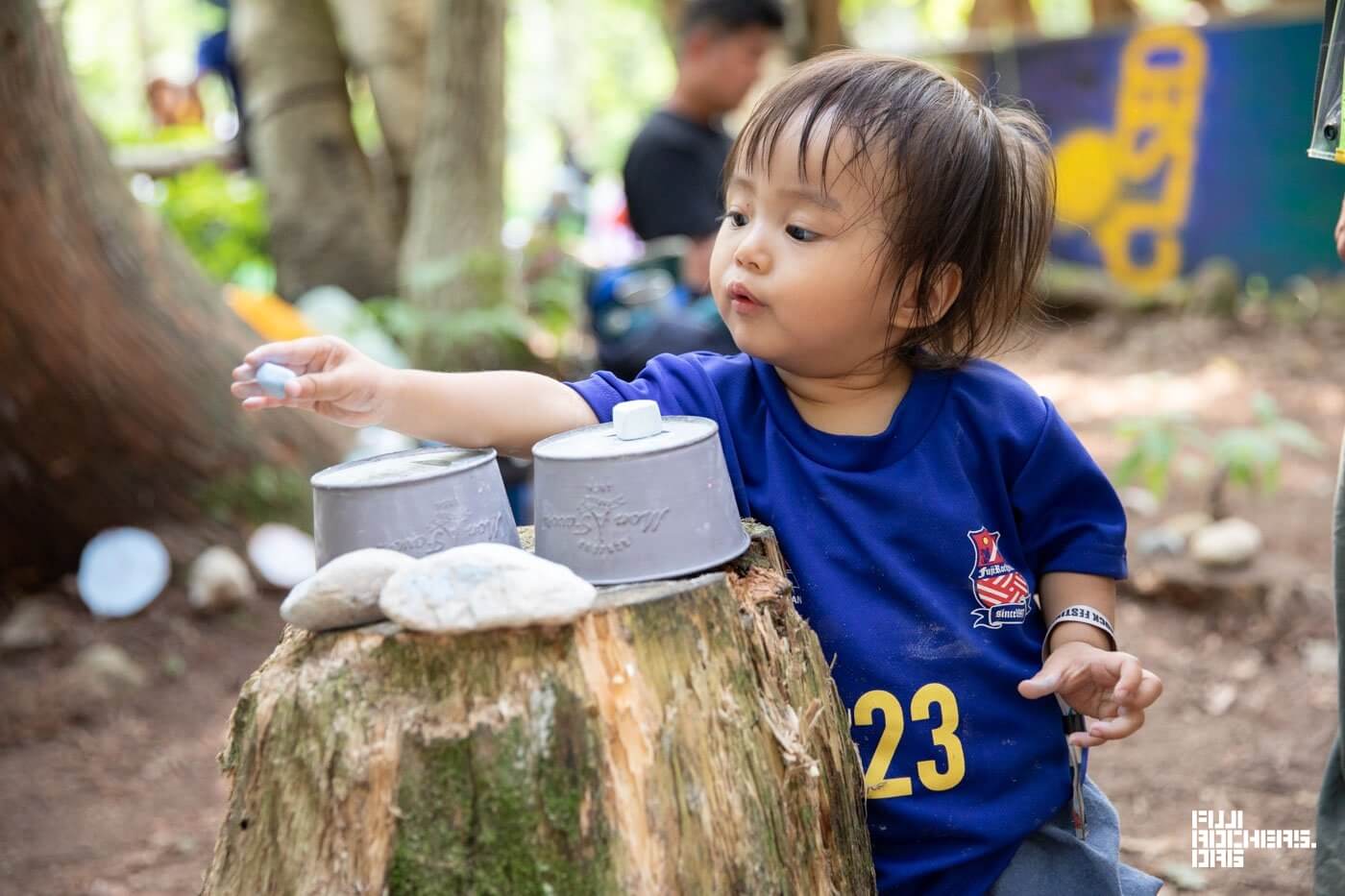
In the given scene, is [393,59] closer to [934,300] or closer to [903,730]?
[934,300]

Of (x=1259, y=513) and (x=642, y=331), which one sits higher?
(x=642, y=331)

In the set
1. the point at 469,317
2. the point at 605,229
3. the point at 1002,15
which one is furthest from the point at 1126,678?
the point at 1002,15

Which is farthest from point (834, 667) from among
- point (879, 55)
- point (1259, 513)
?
point (1259, 513)

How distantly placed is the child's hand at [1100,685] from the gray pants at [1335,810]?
17.9 inches

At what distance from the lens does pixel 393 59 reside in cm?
802

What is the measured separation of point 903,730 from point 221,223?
7.47 metres

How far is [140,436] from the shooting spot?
179 inches

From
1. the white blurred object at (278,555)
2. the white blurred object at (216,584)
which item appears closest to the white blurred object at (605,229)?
the white blurred object at (278,555)

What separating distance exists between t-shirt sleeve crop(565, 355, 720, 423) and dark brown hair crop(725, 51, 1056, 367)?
0.32 metres

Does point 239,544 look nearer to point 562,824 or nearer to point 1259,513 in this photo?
point 562,824

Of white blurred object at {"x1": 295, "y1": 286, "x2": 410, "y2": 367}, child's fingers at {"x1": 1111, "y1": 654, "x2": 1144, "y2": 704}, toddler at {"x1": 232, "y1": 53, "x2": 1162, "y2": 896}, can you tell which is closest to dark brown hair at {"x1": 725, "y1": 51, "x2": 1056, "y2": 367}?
toddler at {"x1": 232, "y1": 53, "x2": 1162, "y2": 896}

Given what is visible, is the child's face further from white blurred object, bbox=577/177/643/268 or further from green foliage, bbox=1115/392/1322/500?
white blurred object, bbox=577/177/643/268

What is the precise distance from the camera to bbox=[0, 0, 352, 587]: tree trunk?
158 inches

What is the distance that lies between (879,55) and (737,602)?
3.00 ft
